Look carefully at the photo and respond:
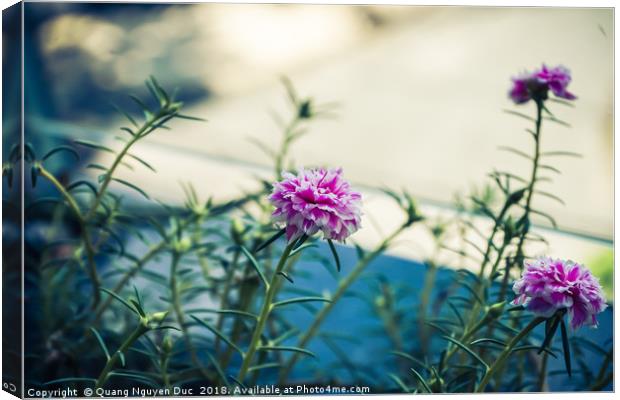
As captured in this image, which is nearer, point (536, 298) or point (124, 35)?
point (536, 298)

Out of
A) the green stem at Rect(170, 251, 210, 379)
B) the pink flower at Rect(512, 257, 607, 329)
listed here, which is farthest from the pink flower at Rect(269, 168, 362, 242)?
the green stem at Rect(170, 251, 210, 379)

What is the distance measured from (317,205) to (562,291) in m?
0.33

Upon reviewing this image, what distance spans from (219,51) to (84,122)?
0.98ft

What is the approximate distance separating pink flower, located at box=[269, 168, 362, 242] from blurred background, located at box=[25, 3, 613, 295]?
0.36 m

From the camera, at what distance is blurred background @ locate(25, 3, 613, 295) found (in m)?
1.48

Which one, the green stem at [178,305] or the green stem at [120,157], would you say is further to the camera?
the green stem at [178,305]

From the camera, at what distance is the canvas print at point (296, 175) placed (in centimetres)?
131

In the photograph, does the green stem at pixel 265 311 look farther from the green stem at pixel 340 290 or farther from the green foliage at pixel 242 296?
the green stem at pixel 340 290

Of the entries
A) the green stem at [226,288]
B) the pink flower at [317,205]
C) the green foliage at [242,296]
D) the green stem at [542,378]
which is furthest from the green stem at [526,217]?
the green stem at [226,288]

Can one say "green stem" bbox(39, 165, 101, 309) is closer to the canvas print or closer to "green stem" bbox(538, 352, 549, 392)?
the canvas print

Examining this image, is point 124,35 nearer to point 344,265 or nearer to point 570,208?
point 344,265

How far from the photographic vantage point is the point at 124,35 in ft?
4.92

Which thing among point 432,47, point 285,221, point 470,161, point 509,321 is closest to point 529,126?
point 470,161

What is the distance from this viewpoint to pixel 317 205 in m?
1.05
